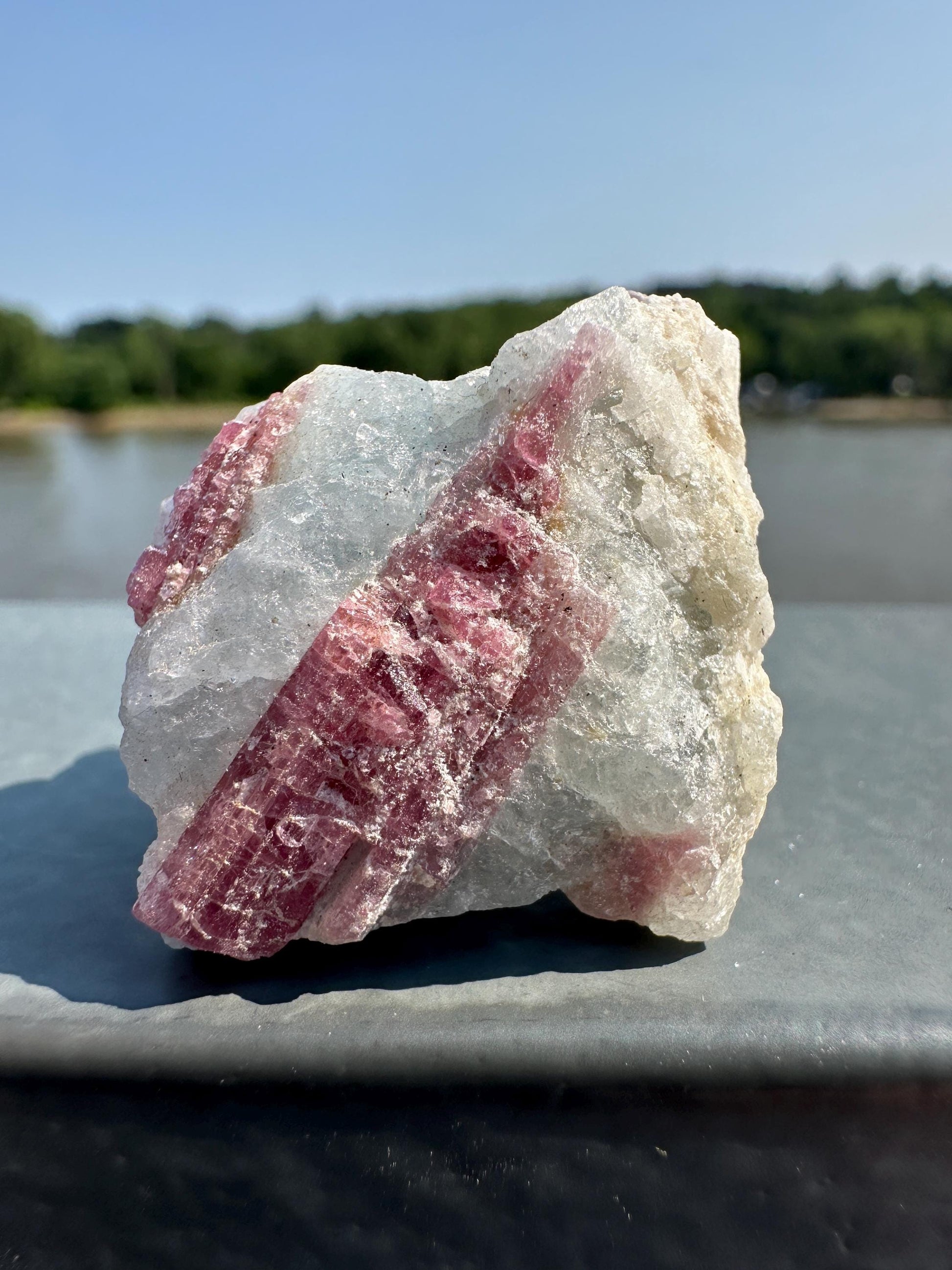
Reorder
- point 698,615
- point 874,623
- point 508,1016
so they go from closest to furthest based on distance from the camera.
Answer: point 508,1016
point 698,615
point 874,623

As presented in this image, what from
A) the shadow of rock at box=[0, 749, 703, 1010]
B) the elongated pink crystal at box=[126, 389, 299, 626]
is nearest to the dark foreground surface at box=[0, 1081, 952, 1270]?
the shadow of rock at box=[0, 749, 703, 1010]

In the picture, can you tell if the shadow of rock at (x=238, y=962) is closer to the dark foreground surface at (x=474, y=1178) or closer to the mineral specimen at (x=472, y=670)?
the mineral specimen at (x=472, y=670)

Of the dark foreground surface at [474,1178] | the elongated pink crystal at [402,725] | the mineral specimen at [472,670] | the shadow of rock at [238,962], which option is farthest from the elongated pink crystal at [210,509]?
the dark foreground surface at [474,1178]

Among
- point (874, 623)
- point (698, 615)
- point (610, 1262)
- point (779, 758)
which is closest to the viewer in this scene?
point (610, 1262)

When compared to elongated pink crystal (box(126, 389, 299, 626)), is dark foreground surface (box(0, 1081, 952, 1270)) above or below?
below

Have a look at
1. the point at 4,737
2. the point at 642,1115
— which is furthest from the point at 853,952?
the point at 4,737

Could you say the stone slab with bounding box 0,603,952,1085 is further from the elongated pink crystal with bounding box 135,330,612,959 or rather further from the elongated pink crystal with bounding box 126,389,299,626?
the elongated pink crystal with bounding box 126,389,299,626

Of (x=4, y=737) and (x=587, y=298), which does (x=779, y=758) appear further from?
(x=4, y=737)
